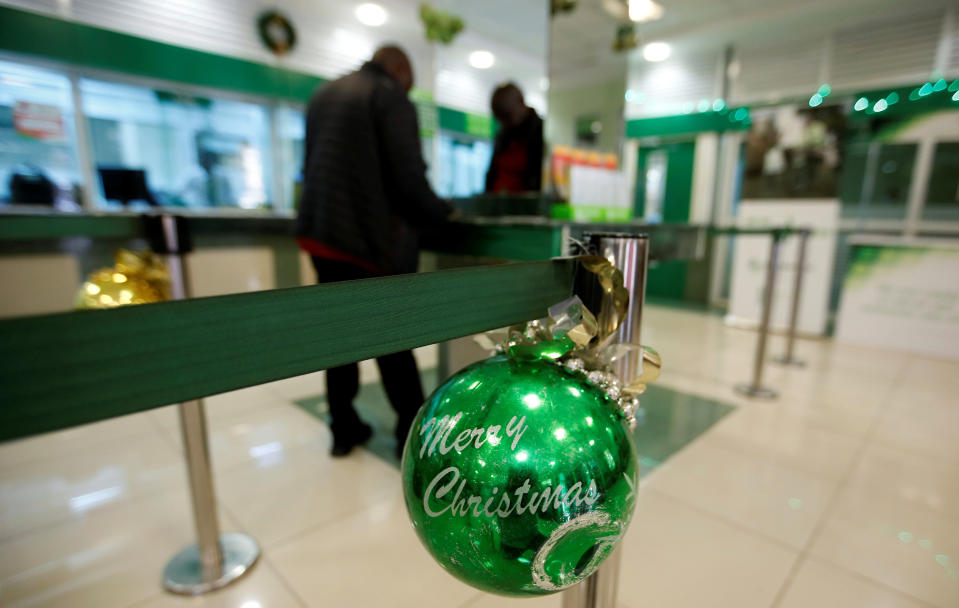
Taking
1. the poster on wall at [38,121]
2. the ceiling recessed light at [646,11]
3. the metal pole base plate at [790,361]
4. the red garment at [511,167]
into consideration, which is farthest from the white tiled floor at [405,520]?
the ceiling recessed light at [646,11]

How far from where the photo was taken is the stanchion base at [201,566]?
Answer: 45.3 inches

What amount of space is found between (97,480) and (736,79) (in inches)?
255

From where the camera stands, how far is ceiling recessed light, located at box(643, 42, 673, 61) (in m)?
5.26

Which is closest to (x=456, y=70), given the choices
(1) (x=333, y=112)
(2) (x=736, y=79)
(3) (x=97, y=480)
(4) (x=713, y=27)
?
(4) (x=713, y=27)

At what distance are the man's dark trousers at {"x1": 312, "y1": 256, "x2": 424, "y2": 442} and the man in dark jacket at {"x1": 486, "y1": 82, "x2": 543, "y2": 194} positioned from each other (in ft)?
2.82

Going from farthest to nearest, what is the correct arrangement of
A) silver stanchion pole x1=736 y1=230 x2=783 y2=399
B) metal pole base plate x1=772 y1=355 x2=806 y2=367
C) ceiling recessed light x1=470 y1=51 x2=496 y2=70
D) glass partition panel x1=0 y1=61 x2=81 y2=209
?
ceiling recessed light x1=470 y1=51 x2=496 y2=70, glass partition panel x1=0 y1=61 x2=81 y2=209, metal pole base plate x1=772 y1=355 x2=806 y2=367, silver stanchion pole x1=736 y1=230 x2=783 y2=399

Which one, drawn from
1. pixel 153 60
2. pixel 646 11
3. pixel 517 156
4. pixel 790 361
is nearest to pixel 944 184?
pixel 790 361

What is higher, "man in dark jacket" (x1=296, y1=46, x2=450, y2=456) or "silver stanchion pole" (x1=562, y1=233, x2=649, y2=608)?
"man in dark jacket" (x1=296, y1=46, x2=450, y2=456)

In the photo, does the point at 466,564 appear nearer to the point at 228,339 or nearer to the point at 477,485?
the point at 477,485

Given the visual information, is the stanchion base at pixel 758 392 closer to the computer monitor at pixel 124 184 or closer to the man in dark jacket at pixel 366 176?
the man in dark jacket at pixel 366 176

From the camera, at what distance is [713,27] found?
469 centimetres

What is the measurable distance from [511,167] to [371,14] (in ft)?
12.7

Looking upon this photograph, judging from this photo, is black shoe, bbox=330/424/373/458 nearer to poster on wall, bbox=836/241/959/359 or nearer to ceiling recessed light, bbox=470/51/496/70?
poster on wall, bbox=836/241/959/359

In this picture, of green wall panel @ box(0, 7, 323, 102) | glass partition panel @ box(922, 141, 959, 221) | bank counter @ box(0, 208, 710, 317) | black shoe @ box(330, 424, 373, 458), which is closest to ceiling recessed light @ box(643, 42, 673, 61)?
bank counter @ box(0, 208, 710, 317)
